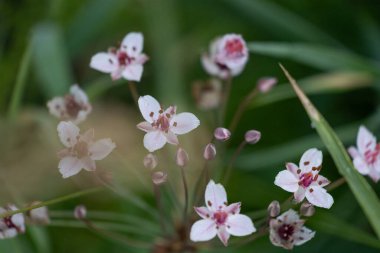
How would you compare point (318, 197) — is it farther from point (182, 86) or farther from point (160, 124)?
point (182, 86)

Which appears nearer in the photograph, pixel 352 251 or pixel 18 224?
pixel 18 224

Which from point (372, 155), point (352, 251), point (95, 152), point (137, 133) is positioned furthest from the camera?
point (137, 133)

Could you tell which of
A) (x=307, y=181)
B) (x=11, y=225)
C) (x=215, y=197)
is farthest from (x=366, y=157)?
(x=11, y=225)

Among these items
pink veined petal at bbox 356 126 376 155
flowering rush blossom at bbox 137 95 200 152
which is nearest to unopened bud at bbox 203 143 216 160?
flowering rush blossom at bbox 137 95 200 152

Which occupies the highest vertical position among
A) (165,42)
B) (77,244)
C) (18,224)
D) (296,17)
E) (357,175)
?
(165,42)

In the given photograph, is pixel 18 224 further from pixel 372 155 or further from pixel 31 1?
pixel 31 1

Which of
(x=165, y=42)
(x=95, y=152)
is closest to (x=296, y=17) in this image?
(x=165, y=42)

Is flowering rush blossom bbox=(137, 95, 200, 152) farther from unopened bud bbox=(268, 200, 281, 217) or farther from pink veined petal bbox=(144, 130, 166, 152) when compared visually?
unopened bud bbox=(268, 200, 281, 217)
